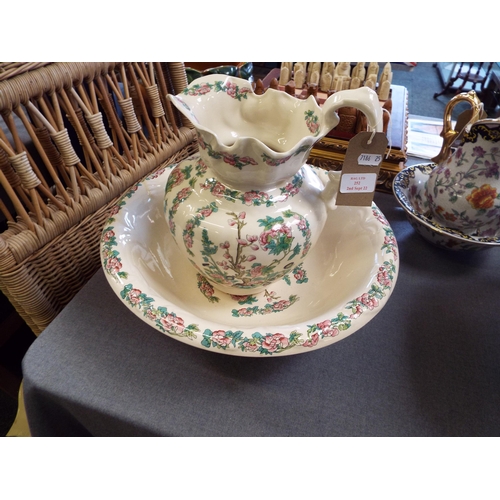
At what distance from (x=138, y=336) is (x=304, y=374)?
31 cm

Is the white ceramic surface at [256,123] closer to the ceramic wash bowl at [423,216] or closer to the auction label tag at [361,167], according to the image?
the auction label tag at [361,167]

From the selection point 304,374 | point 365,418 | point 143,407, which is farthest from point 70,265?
point 365,418

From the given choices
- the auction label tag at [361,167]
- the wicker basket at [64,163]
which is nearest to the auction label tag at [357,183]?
the auction label tag at [361,167]

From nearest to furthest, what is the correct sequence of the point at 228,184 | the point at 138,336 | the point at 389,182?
the point at 228,184 < the point at 138,336 < the point at 389,182

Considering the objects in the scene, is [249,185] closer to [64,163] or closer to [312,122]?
[312,122]

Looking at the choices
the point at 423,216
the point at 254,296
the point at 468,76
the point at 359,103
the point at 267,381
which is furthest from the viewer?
the point at 468,76

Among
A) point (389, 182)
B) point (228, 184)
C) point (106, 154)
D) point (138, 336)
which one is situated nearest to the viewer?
point (228, 184)

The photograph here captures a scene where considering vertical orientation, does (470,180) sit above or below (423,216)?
above

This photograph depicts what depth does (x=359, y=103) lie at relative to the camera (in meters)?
0.50

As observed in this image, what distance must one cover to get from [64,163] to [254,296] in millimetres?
455

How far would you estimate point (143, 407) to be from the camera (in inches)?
22.8

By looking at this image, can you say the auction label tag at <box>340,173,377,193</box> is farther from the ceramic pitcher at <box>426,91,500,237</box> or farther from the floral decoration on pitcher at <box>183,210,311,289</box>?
the ceramic pitcher at <box>426,91,500,237</box>

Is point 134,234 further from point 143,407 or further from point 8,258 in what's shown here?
point 143,407

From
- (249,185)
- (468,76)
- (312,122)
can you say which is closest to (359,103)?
(312,122)
